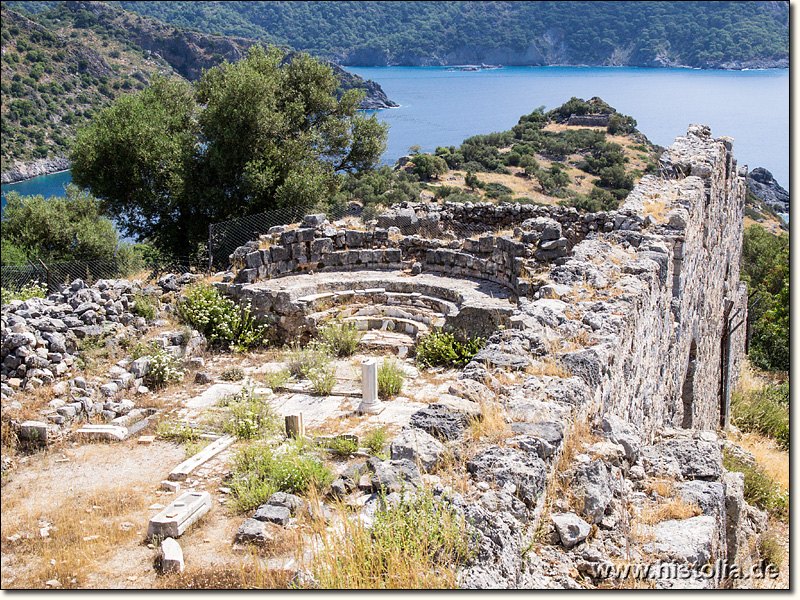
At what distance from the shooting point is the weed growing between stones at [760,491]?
1013 cm

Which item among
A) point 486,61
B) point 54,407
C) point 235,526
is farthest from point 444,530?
point 486,61

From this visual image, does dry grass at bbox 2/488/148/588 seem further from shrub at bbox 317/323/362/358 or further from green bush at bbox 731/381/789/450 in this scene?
green bush at bbox 731/381/789/450

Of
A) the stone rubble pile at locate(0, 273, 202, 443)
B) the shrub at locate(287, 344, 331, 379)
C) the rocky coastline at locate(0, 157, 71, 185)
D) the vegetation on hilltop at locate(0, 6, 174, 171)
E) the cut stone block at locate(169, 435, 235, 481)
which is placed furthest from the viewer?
the vegetation on hilltop at locate(0, 6, 174, 171)

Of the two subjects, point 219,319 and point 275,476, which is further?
point 219,319

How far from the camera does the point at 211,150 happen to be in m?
21.8

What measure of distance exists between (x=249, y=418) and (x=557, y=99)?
77.5m

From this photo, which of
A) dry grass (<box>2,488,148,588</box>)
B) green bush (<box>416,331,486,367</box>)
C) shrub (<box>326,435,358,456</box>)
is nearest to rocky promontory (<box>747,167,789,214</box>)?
green bush (<box>416,331,486,367</box>)

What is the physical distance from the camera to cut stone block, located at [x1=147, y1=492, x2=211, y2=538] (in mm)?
6391

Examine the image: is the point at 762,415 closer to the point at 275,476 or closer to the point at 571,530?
the point at 275,476

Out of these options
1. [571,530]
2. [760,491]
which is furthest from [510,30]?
[571,530]

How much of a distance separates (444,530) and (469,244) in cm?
1199

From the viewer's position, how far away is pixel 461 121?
Result: 241ft

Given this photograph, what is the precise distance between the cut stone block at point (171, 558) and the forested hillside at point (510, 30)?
40677mm

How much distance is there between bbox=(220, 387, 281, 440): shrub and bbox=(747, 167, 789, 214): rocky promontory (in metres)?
46.9
